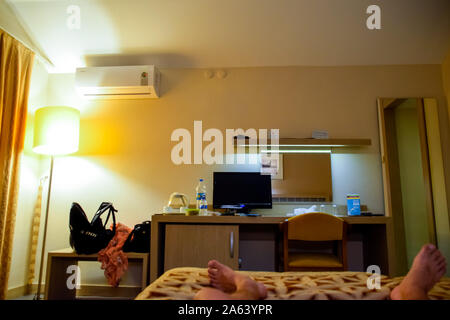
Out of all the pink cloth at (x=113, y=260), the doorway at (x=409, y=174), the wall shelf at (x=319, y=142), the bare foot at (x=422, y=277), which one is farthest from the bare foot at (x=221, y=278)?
the doorway at (x=409, y=174)

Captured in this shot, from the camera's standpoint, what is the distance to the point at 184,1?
2.81 meters

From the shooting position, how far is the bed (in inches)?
39.4

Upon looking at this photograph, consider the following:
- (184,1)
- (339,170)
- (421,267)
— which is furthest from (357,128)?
(421,267)

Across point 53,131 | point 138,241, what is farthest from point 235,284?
point 53,131

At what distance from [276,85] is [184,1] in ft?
3.79

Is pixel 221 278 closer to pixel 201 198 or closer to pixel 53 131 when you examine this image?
pixel 201 198

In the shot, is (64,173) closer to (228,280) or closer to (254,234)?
(254,234)

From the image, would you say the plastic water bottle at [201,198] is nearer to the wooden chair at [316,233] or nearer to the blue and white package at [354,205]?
the wooden chair at [316,233]

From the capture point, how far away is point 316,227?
215 cm

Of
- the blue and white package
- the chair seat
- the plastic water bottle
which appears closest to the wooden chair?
the chair seat

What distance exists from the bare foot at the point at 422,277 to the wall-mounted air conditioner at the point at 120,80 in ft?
8.64

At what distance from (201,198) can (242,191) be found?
38 cm

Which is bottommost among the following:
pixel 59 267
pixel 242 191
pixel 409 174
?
pixel 59 267

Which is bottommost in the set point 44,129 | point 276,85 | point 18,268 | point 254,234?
point 18,268
